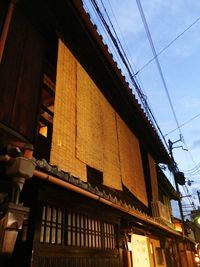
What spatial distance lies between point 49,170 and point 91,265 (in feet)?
12.0

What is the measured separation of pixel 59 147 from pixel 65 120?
825 mm

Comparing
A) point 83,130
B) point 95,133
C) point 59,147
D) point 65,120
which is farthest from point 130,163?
point 59,147

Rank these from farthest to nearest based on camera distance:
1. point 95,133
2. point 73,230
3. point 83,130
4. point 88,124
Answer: point 95,133, point 88,124, point 83,130, point 73,230

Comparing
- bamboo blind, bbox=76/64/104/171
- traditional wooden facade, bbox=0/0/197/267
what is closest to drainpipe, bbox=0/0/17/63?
traditional wooden facade, bbox=0/0/197/267

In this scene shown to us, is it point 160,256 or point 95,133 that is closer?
point 95,133

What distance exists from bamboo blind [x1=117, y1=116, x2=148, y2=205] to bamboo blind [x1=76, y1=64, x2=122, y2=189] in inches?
29.4

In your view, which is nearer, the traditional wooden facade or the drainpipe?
the traditional wooden facade

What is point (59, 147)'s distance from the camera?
562 centimetres

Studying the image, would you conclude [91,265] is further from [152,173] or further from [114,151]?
[152,173]

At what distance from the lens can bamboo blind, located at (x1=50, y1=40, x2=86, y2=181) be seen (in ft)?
18.4

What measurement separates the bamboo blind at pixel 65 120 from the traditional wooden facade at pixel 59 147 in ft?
0.09

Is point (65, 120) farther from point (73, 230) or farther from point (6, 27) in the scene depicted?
point (73, 230)

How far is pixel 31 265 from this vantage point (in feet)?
15.8

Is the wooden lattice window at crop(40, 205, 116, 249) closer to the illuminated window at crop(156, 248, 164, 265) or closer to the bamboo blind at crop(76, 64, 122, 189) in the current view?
the bamboo blind at crop(76, 64, 122, 189)
